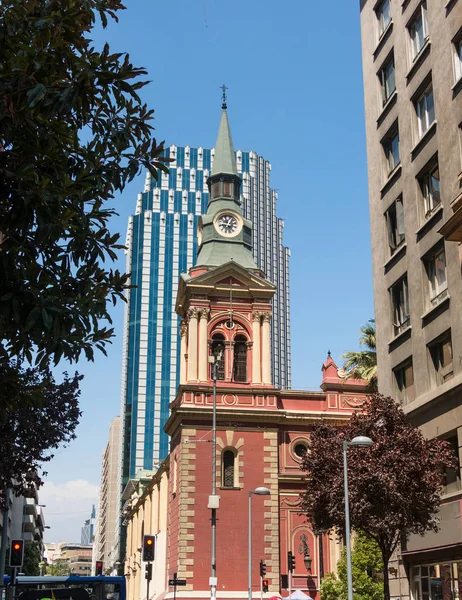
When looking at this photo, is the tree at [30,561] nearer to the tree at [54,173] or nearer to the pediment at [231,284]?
the pediment at [231,284]

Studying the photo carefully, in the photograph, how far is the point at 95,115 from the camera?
12000 millimetres

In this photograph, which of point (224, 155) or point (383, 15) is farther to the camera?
point (224, 155)

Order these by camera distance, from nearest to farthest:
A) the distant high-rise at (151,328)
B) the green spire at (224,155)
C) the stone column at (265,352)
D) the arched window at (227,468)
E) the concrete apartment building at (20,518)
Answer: the arched window at (227,468)
the stone column at (265,352)
the green spire at (224,155)
the concrete apartment building at (20,518)
the distant high-rise at (151,328)

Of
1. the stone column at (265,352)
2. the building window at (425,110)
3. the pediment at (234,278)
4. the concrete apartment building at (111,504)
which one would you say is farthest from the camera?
the concrete apartment building at (111,504)

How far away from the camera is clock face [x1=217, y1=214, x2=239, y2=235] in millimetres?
60031

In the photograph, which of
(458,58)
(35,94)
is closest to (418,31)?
(458,58)

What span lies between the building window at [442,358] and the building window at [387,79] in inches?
427

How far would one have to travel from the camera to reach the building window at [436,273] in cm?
2647

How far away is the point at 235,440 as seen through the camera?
5266 cm

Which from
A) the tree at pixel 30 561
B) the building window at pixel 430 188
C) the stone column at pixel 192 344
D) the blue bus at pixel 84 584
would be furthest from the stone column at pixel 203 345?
the tree at pixel 30 561

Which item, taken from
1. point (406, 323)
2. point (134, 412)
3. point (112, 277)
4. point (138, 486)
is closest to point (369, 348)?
point (406, 323)

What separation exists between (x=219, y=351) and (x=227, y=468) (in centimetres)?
745

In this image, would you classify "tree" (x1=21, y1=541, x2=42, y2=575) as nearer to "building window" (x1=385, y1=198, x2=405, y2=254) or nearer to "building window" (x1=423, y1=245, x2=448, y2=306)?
"building window" (x1=385, y1=198, x2=405, y2=254)

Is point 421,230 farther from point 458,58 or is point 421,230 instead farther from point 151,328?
point 151,328
